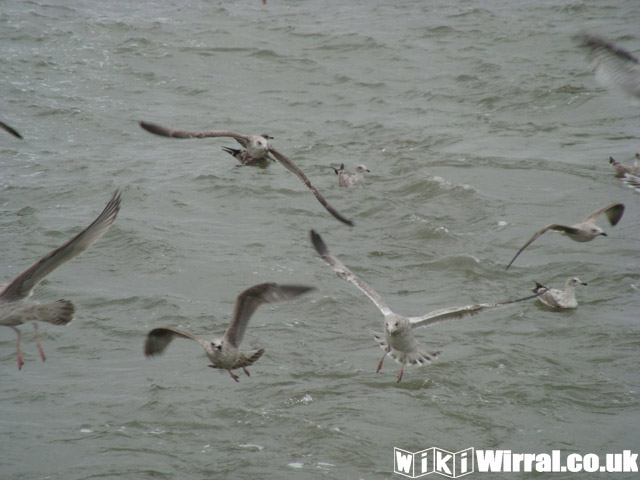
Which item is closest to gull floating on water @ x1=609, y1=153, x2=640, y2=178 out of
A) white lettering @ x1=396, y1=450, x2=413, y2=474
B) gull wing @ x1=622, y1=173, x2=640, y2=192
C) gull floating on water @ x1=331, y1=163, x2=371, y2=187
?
gull wing @ x1=622, y1=173, x2=640, y2=192

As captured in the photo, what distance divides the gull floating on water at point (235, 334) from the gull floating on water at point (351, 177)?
626 centimetres

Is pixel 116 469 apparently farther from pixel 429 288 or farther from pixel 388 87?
pixel 388 87

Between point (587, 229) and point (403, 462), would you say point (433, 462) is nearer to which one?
point (403, 462)

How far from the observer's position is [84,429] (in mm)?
6926

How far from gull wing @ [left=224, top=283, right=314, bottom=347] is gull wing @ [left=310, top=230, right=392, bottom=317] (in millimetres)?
1298

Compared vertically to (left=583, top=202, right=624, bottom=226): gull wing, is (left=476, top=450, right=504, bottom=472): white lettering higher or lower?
lower

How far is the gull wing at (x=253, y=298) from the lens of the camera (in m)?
6.27

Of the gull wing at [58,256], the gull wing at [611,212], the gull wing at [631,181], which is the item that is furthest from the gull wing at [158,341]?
the gull wing at [631,181]

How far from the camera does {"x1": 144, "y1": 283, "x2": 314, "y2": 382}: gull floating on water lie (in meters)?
6.35

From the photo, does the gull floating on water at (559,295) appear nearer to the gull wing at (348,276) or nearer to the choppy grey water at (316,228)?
the choppy grey water at (316,228)

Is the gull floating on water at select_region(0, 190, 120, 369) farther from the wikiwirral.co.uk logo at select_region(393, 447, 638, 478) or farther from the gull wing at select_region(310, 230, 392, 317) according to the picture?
the wikiwirral.co.uk logo at select_region(393, 447, 638, 478)

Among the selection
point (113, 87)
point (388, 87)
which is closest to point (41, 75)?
point (113, 87)

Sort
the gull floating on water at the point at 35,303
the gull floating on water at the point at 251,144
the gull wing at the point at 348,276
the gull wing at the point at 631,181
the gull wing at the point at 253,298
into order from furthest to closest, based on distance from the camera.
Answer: the gull wing at the point at 631,181, the gull floating on water at the point at 251,144, the gull wing at the point at 348,276, the gull floating on water at the point at 35,303, the gull wing at the point at 253,298

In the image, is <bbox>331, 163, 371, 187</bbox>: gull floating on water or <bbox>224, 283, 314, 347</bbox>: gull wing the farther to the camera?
<bbox>331, 163, 371, 187</bbox>: gull floating on water
